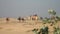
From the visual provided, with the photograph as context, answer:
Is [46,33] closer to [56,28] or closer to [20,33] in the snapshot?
[56,28]

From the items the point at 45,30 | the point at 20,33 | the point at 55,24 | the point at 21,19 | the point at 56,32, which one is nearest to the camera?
the point at 45,30

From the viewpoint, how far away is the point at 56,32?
5.01ft

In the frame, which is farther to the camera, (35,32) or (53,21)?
(53,21)

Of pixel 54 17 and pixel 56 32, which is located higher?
pixel 54 17

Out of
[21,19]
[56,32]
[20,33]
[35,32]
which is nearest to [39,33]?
[35,32]

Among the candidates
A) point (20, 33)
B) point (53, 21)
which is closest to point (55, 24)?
point (53, 21)

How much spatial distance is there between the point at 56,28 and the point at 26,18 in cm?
812

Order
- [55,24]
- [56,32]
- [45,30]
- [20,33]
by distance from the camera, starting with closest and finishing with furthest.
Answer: [45,30], [56,32], [55,24], [20,33]

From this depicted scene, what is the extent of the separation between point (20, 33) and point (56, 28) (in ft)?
14.1

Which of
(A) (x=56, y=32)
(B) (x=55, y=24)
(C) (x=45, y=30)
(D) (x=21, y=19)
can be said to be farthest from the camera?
(D) (x=21, y=19)

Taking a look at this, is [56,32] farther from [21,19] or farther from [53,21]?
[21,19]

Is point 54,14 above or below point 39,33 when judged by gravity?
above

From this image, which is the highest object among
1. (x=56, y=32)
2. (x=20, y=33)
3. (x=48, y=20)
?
(x=48, y=20)

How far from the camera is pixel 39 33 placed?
4.76 ft
